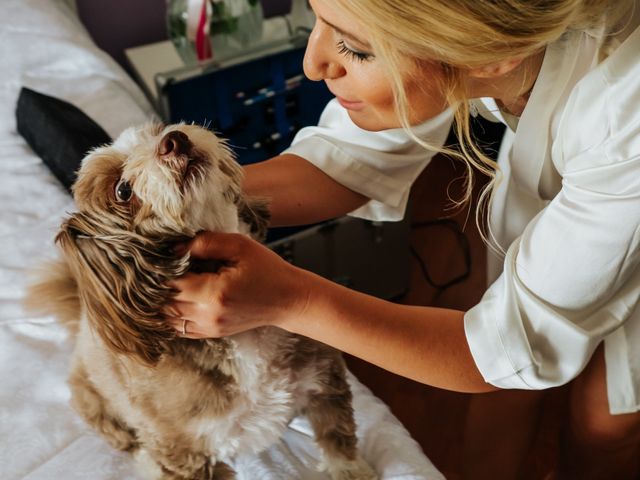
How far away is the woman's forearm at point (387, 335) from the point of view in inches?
29.8

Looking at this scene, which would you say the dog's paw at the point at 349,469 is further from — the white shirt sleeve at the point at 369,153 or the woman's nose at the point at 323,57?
the woman's nose at the point at 323,57

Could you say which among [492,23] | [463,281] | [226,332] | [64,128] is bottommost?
[463,281]

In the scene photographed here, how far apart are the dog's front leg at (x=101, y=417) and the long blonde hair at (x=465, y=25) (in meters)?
0.65

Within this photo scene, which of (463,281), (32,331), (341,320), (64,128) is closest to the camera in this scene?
(341,320)

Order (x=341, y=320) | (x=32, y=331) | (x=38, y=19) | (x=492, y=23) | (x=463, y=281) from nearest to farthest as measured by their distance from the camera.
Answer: (x=492, y=23)
(x=341, y=320)
(x=32, y=331)
(x=38, y=19)
(x=463, y=281)

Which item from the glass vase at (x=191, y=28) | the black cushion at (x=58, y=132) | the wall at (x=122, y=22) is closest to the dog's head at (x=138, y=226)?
the black cushion at (x=58, y=132)

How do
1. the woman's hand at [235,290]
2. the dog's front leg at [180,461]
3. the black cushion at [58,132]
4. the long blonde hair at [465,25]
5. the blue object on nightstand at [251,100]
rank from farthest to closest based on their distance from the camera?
the blue object on nightstand at [251,100]
the black cushion at [58,132]
the dog's front leg at [180,461]
the woman's hand at [235,290]
the long blonde hair at [465,25]

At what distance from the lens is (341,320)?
2.47 feet

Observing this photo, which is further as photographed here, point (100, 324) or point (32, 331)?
point (32, 331)

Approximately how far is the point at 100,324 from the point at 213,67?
885 mm

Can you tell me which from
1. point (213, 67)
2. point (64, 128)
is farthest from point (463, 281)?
point (64, 128)

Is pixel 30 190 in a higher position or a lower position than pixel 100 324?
lower

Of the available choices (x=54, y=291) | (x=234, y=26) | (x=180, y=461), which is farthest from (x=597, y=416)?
(x=234, y=26)

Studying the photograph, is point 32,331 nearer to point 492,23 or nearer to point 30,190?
point 30,190
